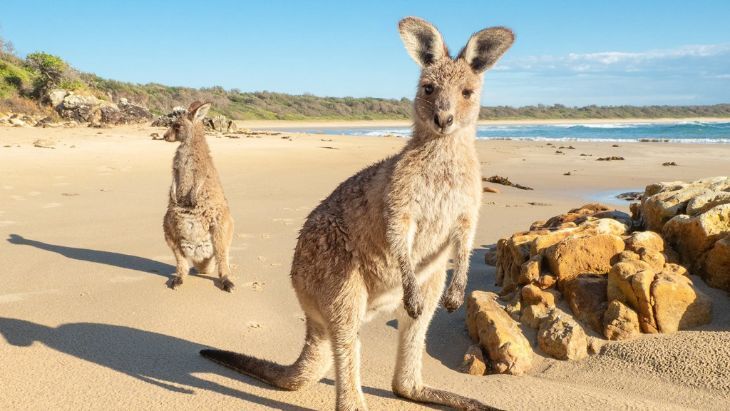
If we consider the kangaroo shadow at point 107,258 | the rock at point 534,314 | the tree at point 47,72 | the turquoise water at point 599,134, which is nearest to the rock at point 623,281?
the rock at point 534,314

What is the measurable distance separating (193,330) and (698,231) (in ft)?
11.7

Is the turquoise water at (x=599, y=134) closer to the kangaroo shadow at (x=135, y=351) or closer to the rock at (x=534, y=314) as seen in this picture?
the rock at (x=534, y=314)

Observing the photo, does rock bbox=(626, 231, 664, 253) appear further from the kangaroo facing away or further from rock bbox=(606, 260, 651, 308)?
the kangaroo facing away

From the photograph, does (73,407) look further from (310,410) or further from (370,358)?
(370,358)

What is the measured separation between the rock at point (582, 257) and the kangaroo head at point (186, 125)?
150 inches

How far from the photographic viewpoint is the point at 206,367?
362 centimetres

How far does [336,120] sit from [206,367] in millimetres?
53683

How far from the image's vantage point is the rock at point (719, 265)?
13.2 ft

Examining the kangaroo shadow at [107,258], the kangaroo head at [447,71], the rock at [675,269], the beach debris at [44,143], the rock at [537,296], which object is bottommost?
the kangaroo shadow at [107,258]

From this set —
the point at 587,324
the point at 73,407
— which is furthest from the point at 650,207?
the point at 73,407

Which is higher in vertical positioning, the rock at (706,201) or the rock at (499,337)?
the rock at (706,201)

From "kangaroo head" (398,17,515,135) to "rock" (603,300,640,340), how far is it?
61.6 inches

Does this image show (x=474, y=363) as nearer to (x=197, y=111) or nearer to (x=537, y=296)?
(x=537, y=296)

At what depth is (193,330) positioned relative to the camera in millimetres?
4305
